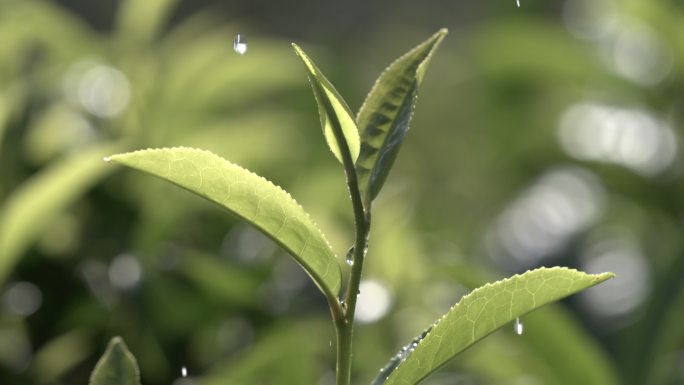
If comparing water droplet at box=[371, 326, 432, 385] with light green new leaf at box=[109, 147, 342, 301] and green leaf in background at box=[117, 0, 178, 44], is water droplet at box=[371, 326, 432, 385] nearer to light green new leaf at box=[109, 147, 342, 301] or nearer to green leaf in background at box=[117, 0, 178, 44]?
light green new leaf at box=[109, 147, 342, 301]

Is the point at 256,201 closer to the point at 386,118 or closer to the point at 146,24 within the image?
the point at 386,118

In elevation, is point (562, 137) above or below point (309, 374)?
below

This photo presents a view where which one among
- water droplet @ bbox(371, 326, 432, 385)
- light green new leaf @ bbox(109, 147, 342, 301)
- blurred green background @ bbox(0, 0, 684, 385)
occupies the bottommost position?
blurred green background @ bbox(0, 0, 684, 385)

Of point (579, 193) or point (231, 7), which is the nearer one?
point (579, 193)

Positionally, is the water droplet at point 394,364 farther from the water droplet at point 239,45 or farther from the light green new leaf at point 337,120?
the water droplet at point 239,45

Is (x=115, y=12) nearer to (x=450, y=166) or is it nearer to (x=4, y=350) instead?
(x=450, y=166)

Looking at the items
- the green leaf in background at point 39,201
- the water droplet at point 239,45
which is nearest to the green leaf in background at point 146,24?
the green leaf in background at point 39,201

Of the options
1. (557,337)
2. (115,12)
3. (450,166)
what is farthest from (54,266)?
(115,12)

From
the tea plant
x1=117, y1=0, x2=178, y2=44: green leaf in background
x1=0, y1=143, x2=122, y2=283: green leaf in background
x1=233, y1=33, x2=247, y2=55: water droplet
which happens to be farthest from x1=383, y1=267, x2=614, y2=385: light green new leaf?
x1=117, y1=0, x2=178, y2=44: green leaf in background
